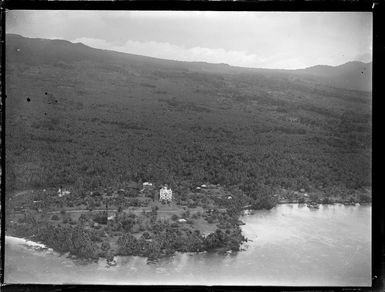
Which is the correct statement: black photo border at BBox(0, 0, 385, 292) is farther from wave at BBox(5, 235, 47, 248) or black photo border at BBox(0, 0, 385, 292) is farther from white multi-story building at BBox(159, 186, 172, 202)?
white multi-story building at BBox(159, 186, 172, 202)

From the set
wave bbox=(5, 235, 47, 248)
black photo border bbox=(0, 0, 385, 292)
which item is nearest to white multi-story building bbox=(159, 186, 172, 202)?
black photo border bbox=(0, 0, 385, 292)

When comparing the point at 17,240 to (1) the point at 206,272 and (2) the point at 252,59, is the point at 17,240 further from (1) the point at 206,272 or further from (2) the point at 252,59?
(2) the point at 252,59

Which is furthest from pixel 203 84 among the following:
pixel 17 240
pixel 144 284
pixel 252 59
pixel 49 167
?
pixel 17 240

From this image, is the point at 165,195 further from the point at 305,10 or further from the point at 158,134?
the point at 305,10

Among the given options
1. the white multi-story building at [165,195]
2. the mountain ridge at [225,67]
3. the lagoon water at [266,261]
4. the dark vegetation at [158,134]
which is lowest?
the lagoon water at [266,261]

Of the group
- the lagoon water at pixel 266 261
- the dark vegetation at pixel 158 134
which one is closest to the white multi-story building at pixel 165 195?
the dark vegetation at pixel 158 134

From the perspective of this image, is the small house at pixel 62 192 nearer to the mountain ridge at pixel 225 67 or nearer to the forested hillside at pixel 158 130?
the forested hillside at pixel 158 130
